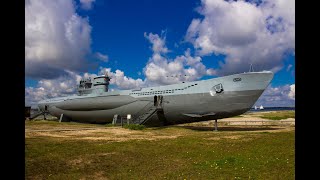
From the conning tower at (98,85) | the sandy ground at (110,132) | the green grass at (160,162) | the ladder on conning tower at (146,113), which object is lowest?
the sandy ground at (110,132)

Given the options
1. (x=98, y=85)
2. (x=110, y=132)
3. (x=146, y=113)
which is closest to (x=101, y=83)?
(x=98, y=85)

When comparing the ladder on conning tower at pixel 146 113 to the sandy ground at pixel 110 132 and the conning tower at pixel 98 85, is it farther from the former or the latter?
the conning tower at pixel 98 85

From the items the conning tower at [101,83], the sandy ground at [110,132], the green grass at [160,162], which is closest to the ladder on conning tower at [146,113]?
the sandy ground at [110,132]

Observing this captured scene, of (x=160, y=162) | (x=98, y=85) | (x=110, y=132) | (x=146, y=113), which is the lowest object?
(x=110, y=132)

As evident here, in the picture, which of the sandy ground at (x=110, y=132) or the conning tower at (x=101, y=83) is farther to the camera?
the conning tower at (x=101, y=83)

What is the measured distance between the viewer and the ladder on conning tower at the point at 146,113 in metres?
37.4

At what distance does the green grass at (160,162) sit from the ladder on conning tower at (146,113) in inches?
676

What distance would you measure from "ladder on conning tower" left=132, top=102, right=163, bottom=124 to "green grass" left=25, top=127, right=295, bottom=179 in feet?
56.3

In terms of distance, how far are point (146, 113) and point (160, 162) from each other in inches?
941

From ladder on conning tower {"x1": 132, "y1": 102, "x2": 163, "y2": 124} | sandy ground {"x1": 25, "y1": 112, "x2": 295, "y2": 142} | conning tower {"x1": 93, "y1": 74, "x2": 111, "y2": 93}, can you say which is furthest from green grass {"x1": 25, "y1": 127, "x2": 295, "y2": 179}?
conning tower {"x1": 93, "y1": 74, "x2": 111, "y2": 93}

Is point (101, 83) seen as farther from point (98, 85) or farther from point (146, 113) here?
point (146, 113)

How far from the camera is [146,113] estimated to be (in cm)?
3866
